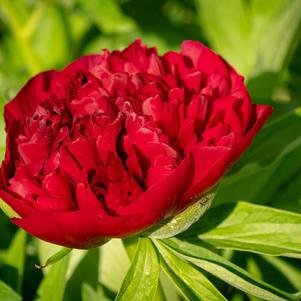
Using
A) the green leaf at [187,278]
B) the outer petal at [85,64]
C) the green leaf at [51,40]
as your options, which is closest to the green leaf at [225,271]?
the green leaf at [187,278]

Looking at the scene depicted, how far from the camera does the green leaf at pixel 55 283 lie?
77cm

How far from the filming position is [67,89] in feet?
2.24

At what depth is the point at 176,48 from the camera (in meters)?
1.38

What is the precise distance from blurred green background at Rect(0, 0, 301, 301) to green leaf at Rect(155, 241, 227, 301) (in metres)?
0.14

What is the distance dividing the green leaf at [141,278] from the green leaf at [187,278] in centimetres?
2

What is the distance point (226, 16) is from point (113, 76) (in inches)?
26.8

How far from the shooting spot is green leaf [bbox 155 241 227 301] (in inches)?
26.1

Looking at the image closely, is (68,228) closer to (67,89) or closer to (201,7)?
(67,89)

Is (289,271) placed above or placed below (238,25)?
below

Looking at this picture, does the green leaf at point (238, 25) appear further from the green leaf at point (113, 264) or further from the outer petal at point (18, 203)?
the outer petal at point (18, 203)

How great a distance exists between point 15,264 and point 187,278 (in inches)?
11.9

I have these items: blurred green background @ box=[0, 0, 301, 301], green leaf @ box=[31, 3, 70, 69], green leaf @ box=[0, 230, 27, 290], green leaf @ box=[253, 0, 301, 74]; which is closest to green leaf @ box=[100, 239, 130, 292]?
blurred green background @ box=[0, 0, 301, 301]

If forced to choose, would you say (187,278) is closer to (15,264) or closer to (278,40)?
(15,264)

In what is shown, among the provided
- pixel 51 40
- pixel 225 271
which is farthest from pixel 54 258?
pixel 51 40
